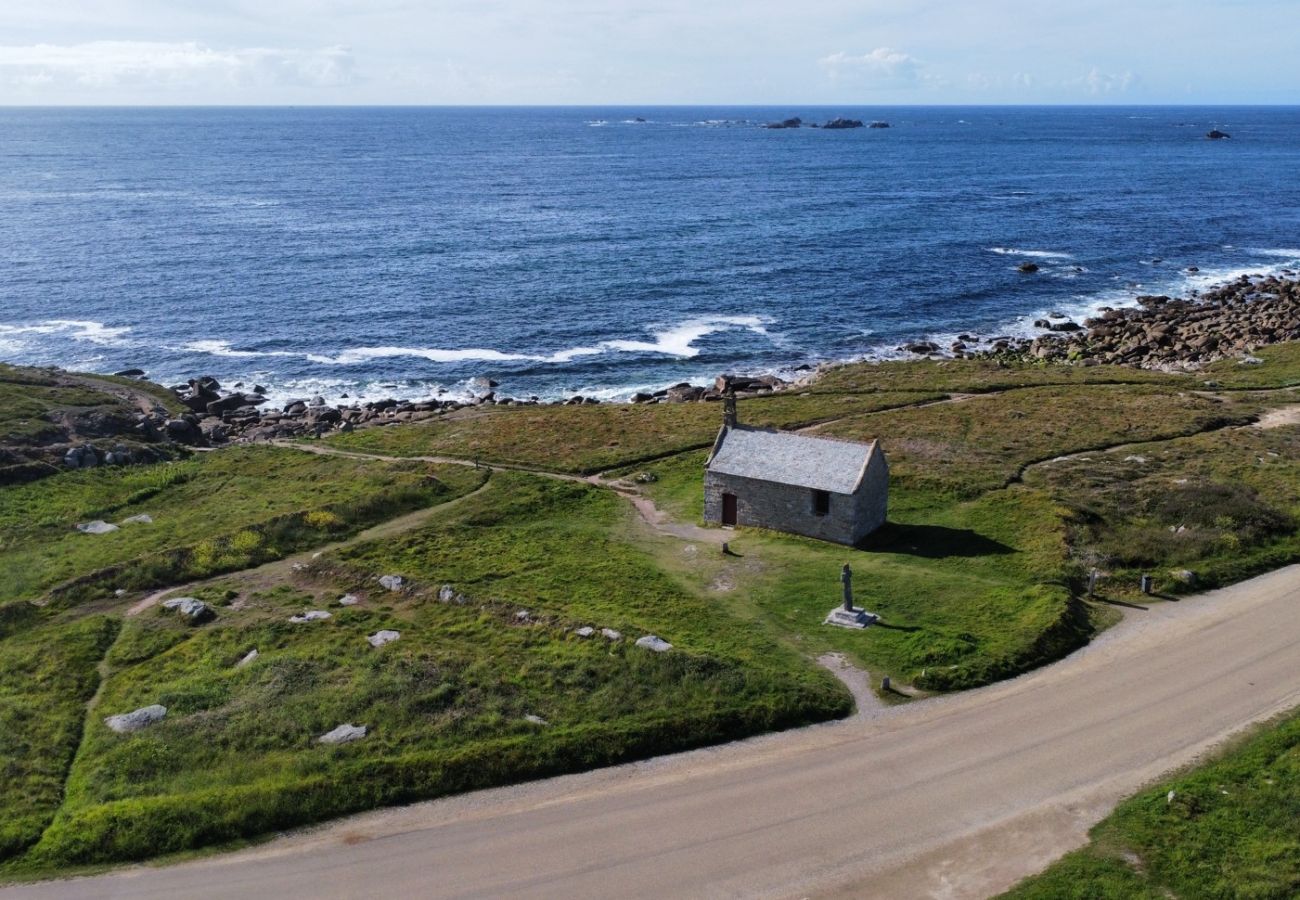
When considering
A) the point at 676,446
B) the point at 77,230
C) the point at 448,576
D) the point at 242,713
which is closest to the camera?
the point at 242,713

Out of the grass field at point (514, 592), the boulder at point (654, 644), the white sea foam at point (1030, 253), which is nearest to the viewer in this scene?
the grass field at point (514, 592)

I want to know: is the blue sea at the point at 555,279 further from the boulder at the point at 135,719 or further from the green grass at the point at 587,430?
the boulder at the point at 135,719

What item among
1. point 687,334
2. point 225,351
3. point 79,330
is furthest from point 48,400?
point 687,334

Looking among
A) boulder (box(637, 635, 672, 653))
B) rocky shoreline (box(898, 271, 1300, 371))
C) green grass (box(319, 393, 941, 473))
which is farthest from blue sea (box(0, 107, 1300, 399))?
boulder (box(637, 635, 672, 653))

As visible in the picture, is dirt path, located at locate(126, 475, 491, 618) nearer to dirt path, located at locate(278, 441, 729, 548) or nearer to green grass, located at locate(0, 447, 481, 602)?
green grass, located at locate(0, 447, 481, 602)

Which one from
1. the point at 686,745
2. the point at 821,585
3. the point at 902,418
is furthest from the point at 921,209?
the point at 686,745

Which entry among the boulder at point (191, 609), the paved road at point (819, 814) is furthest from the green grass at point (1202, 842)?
the boulder at point (191, 609)

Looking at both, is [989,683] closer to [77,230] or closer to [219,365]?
[219,365]
